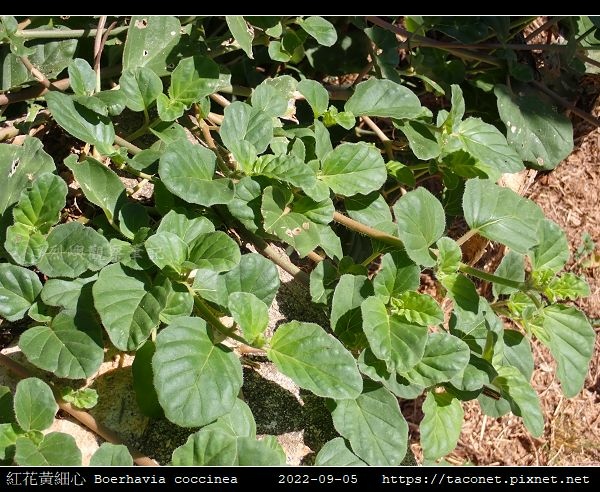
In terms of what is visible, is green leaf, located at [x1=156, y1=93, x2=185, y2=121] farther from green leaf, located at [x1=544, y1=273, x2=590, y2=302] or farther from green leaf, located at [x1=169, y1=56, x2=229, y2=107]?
green leaf, located at [x1=544, y1=273, x2=590, y2=302]

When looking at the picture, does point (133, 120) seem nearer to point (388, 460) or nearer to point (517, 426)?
point (388, 460)

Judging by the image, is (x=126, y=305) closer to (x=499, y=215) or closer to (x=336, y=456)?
(x=336, y=456)

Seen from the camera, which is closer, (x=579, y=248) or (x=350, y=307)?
(x=350, y=307)

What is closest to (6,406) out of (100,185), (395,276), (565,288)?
(100,185)

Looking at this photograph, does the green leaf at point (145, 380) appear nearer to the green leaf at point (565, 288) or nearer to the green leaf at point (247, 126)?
the green leaf at point (247, 126)

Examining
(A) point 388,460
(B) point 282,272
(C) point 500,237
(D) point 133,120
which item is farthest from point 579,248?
(D) point 133,120

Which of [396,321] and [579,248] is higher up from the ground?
[396,321]

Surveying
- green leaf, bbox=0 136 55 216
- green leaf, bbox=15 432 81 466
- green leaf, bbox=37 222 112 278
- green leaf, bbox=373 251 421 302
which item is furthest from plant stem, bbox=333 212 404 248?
green leaf, bbox=15 432 81 466
